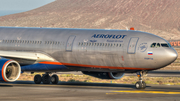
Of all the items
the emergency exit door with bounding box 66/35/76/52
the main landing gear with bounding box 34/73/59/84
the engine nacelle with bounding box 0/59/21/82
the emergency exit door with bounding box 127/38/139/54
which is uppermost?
the emergency exit door with bounding box 66/35/76/52

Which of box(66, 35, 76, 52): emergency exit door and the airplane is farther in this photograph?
box(66, 35, 76, 52): emergency exit door

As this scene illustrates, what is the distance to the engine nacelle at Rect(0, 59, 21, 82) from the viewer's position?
88.8ft

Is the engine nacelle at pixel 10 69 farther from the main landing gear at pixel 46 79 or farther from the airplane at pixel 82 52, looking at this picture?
the main landing gear at pixel 46 79

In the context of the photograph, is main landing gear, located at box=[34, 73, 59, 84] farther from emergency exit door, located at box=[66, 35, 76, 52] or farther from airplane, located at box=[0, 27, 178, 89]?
emergency exit door, located at box=[66, 35, 76, 52]

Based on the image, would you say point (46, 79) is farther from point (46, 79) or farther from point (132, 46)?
point (132, 46)

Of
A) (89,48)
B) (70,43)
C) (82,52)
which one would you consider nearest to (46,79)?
(70,43)

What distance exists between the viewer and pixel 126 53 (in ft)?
88.0

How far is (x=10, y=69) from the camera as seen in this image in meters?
28.3

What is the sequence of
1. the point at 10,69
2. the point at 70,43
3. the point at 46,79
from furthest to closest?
the point at 46,79 < the point at 70,43 < the point at 10,69

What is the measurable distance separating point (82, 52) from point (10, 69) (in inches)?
233

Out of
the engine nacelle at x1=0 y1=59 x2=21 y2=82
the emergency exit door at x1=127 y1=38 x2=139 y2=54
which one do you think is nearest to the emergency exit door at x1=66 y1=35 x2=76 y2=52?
the engine nacelle at x1=0 y1=59 x2=21 y2=82

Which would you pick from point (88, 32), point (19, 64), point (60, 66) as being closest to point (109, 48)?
point (88, 32)

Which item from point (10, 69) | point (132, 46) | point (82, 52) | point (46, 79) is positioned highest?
point (132, 46)

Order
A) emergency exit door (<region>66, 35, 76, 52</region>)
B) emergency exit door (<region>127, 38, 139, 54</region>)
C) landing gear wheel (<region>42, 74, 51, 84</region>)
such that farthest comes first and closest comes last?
landing gear wheel (<region>42, 74, 51, 84</region>), emergency exit door (<region>66, 35, 76, 52</region>), emergency exit door (<region>127, 38, 139, 54</region>)
